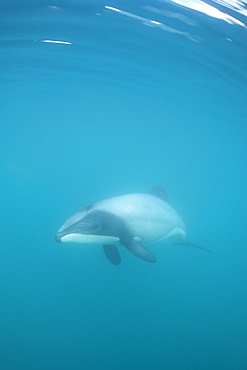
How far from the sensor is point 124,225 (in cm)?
821

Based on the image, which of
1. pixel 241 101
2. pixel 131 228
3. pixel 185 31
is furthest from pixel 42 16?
pixel 241 101

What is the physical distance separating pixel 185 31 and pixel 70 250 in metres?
11.8

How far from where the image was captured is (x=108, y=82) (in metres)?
19.9

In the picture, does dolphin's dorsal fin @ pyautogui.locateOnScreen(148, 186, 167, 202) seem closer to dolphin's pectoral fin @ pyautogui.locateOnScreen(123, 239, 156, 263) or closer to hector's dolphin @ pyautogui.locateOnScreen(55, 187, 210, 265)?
hector's dolphin @ pyautogui.locateOnScreen(55, 187, 210, 265)

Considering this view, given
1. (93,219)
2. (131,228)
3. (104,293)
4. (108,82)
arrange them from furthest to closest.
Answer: (108,82) → (104,293) → (131,228) → (93,219)

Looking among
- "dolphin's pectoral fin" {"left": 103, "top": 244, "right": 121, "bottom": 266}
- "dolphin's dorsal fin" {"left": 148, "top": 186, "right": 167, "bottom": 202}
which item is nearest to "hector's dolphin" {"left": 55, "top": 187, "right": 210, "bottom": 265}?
"dolphin's pectoral fin" {"left": 103, "top": 244, "right": 121, "bottom": 266}

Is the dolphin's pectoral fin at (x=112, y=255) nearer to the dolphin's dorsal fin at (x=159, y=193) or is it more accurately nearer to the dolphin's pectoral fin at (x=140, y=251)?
the dolphin's pectoral fin at (x=140, y=251)

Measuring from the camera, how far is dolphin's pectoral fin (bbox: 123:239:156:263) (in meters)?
7.48

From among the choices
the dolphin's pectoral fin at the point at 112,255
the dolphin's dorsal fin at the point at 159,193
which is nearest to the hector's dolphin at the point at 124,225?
the dolphin's pectoral fin at the point at 112,255

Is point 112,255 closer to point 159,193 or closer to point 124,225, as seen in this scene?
point 124,225

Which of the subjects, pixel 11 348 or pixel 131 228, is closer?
pixel 131 228

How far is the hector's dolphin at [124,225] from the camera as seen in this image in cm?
724

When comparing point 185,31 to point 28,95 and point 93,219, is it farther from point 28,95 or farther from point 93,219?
point 28,95

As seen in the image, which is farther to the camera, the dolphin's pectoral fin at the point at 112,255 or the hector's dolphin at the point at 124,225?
the dolphin's pectoral fin at the point at 112,255
